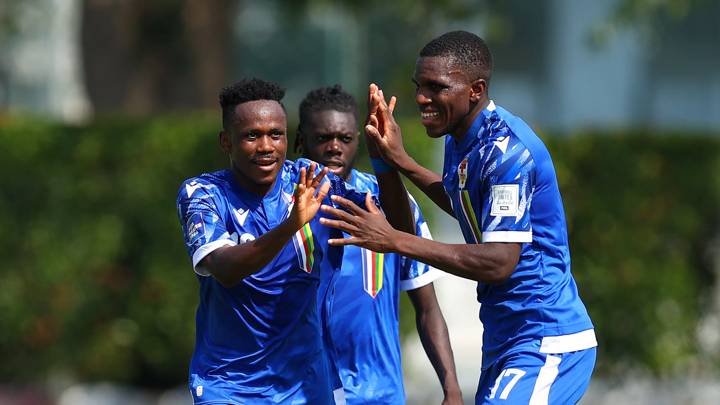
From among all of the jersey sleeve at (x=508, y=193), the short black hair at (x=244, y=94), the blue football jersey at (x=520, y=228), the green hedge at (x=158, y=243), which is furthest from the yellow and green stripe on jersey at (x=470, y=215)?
the green hedge at (x=158, y=243)

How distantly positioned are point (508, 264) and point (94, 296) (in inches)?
271

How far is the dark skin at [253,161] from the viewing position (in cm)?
496

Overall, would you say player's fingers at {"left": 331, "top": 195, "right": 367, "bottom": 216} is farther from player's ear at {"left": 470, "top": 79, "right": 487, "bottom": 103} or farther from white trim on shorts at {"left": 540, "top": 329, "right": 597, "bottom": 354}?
white trim on shorts at {"left": 540, "top": 329, "right": 597, "bottom": 354}

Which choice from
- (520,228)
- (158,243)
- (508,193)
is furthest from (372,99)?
(158,243)

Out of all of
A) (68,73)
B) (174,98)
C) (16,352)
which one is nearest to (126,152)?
(16,352)

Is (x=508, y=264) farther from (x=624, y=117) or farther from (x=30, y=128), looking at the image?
(x=624, y=117)

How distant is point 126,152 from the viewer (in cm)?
1132

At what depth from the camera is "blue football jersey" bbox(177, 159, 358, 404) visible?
5.28 m

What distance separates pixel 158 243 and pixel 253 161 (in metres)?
6.05

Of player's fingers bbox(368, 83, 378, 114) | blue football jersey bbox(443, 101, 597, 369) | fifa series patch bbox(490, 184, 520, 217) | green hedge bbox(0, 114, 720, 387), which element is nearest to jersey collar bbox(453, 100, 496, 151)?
blue football jersey bbox(443, 101, 597, 369)

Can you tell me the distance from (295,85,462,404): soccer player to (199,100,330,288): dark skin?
2.26 feet

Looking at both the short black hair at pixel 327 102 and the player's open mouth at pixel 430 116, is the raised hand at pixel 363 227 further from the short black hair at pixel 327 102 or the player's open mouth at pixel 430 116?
the short black hair at pixel 327 102

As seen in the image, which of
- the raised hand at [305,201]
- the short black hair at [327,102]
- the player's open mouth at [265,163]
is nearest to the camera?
the raised hand at [305,201]

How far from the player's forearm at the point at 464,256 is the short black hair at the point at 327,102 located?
1.53 metres
